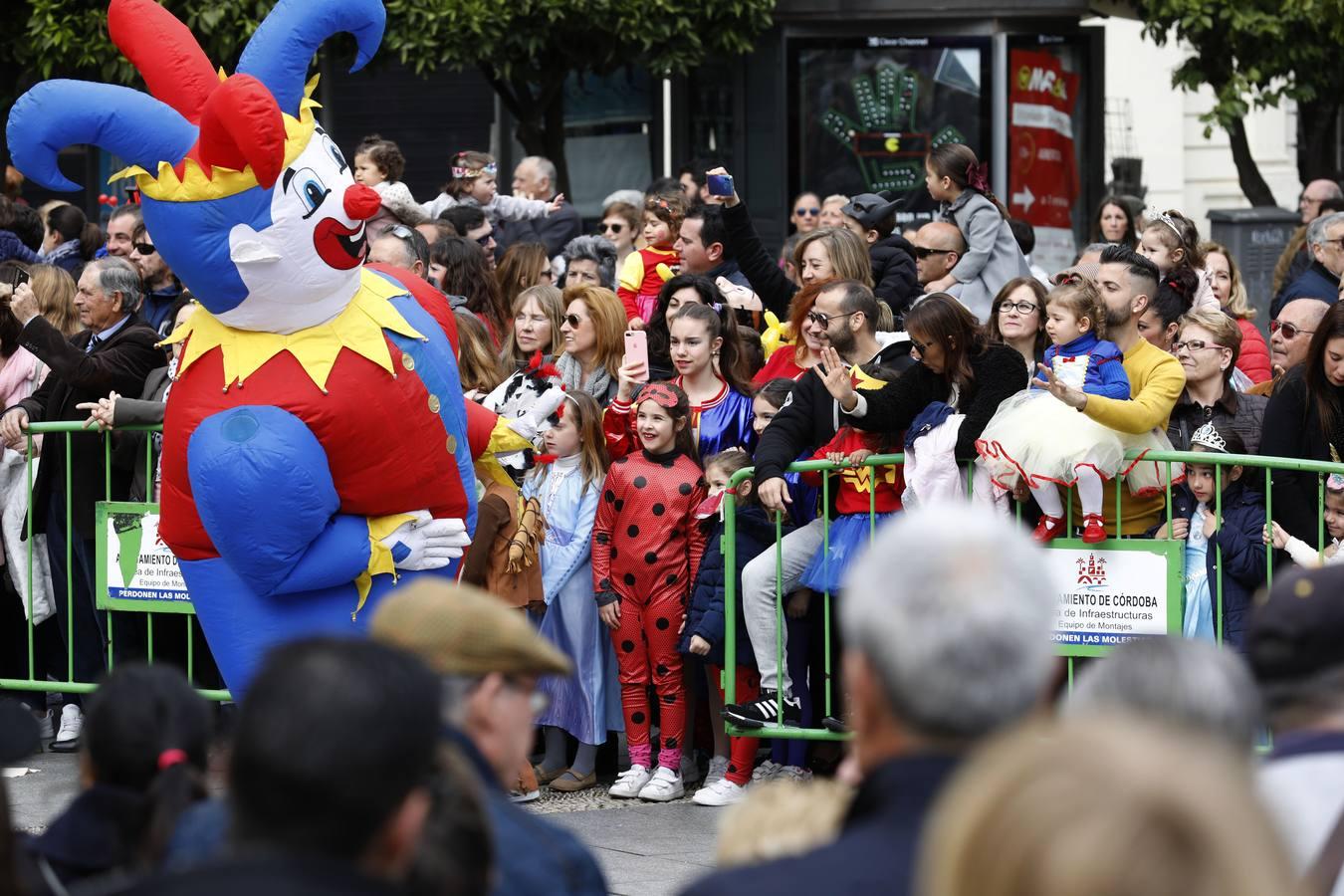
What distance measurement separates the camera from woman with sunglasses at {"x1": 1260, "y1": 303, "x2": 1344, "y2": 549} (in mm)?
6586

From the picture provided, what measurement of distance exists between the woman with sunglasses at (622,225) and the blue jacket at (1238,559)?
472 cm

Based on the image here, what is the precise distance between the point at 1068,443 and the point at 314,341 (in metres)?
2.40

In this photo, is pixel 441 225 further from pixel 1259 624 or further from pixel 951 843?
pixel 951 843

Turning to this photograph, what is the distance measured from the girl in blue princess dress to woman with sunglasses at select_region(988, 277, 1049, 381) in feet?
5.16

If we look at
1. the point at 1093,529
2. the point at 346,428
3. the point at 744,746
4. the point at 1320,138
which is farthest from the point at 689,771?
the point at 1320,138

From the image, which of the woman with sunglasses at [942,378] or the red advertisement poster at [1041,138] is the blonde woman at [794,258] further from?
the red advertisement poster at [1041,138]

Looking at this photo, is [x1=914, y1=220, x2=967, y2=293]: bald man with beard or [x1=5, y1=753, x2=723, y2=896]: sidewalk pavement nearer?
[x1=5, y1=753, x2=723, y2=896]: sidewalk pavement

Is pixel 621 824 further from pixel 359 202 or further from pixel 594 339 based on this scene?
pixel 359 202

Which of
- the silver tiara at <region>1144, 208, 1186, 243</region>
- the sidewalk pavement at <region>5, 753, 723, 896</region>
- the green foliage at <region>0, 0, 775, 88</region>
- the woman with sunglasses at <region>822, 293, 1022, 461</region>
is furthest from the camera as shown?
the green foliage at <region>0, 0, 775, 88</region>

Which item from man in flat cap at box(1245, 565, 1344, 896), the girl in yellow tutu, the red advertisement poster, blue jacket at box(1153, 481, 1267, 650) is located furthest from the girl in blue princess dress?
the red advertisement poster

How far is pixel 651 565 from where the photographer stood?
743 centimetres

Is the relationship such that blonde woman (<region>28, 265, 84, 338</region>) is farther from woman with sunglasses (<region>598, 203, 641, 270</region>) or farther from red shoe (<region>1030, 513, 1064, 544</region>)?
red shoe (<region>1030, 513, 1064, 544</region>)

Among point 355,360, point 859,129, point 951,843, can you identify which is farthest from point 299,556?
point 859,129

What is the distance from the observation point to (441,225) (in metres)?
9.80
